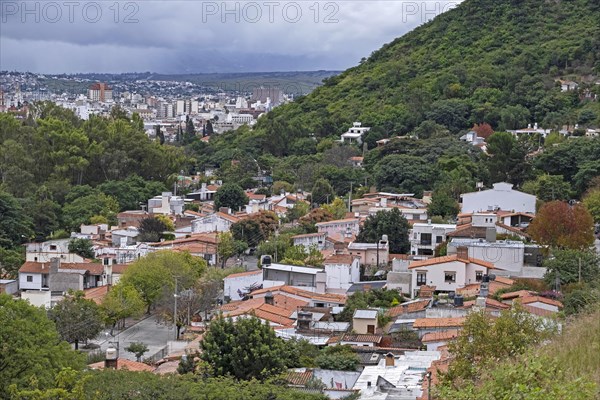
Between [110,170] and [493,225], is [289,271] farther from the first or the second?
[110,170]

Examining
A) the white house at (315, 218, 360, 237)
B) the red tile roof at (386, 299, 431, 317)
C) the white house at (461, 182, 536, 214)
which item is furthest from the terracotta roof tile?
the white house at (461, 182, 536, 214)

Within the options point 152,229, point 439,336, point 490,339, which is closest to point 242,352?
point 439,336

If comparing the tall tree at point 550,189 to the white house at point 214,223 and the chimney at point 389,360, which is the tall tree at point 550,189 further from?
the chimney at point 389,360

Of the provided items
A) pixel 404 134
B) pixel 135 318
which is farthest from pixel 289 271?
pixel 404 134

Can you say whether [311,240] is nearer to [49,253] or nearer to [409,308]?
[49,253]

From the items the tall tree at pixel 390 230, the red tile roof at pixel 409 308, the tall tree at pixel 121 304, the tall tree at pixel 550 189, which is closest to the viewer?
the red tile roof at pixel 409 308

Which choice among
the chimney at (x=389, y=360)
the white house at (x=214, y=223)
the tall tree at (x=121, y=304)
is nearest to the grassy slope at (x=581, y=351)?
the chimney at (x=389, y=360)

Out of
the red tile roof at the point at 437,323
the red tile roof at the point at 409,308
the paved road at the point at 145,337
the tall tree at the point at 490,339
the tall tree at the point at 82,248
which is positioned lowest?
the paved road at the point at 145,337
